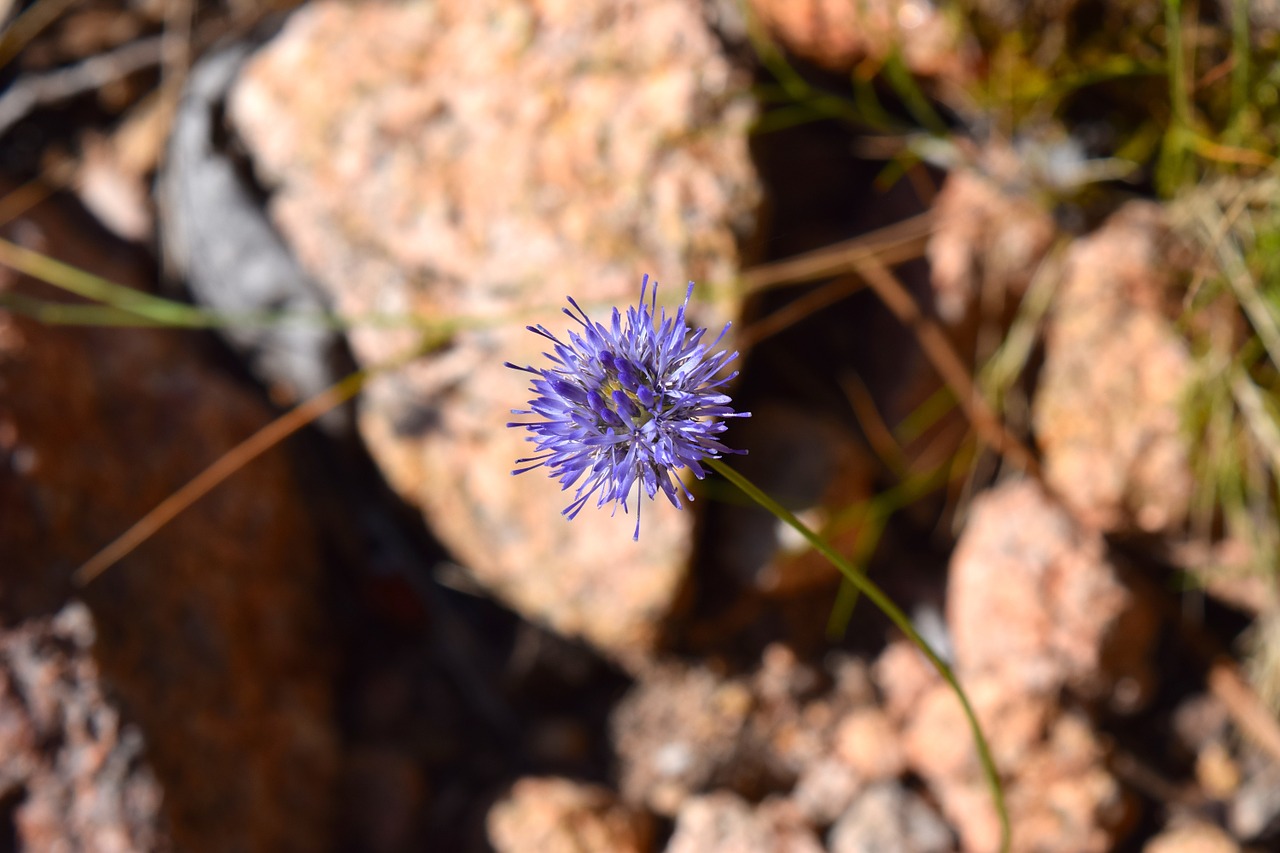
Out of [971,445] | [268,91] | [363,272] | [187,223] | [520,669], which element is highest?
[268,91]

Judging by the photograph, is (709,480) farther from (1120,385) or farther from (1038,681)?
(1120,385)

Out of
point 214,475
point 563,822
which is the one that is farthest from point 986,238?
point 214,475

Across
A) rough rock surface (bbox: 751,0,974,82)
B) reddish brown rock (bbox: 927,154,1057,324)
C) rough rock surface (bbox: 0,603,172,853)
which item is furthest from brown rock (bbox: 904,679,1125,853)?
rough rock surface (bbox: 0,603,172,853)

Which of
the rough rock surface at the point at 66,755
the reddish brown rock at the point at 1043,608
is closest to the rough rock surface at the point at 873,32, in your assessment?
the reddish brown rock at the point at 1043,608

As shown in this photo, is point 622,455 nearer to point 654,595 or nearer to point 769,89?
point 654,595

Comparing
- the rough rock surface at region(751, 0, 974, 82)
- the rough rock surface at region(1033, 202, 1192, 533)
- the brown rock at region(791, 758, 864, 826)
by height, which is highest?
the rough rock surface at region(751, 0, 974, 82)

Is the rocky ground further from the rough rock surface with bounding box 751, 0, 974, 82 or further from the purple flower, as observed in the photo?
the purple flower

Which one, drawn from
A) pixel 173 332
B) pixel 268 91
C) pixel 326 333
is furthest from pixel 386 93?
pixel 173 332
